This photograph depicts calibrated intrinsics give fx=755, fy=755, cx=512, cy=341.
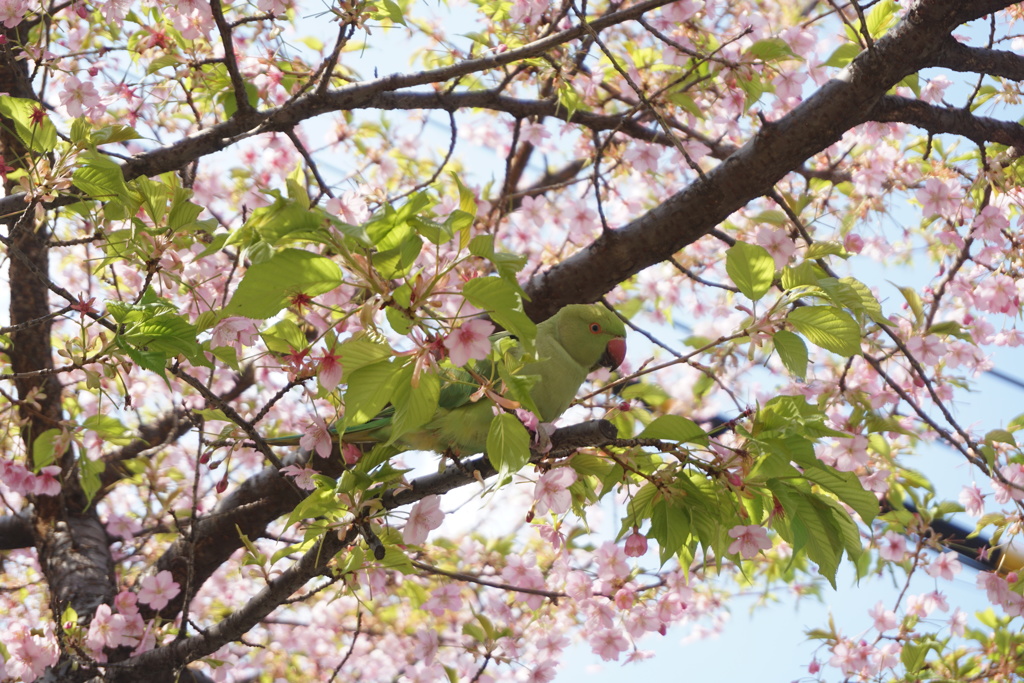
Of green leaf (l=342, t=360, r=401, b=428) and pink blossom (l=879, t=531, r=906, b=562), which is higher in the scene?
pink blossom (l=879, t=531, r=906, b=562)

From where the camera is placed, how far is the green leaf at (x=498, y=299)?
1.18m

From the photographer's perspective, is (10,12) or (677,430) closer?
(677,430)

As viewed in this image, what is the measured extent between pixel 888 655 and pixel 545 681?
1.48 meters

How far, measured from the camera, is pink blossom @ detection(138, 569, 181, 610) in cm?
Result: 284

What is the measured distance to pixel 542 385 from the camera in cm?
211

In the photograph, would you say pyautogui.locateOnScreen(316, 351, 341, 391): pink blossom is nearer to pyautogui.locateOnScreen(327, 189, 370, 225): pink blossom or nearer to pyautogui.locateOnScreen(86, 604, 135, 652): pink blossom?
pyautogui.locateOnScreen(327, 189, 370, 225): pink blossom

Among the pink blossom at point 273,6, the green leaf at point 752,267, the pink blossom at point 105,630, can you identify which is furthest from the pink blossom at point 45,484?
the green leaf at point 752,267

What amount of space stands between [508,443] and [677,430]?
0.38m

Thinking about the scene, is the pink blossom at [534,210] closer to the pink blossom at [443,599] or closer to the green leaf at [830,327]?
the pink blossom at [443,599]

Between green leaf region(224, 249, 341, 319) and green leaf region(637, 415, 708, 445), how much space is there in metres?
0.70

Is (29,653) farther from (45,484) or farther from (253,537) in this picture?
(253,537)

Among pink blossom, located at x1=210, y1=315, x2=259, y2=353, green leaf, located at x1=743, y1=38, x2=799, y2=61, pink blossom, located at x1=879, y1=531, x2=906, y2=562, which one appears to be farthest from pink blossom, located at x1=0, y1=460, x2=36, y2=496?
pink blossom, located at x1=879, y1=531, x2=906, y2=562

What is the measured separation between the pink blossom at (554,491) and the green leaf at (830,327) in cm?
60

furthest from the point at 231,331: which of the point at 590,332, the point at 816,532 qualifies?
the point at 816,532
